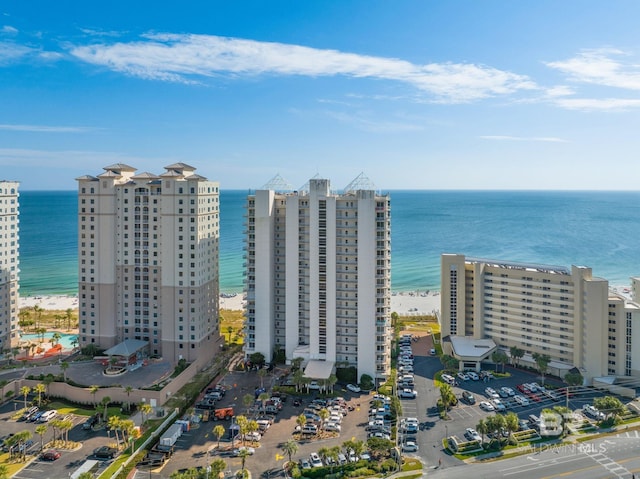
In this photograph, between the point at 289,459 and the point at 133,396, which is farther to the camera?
the point at 133,396

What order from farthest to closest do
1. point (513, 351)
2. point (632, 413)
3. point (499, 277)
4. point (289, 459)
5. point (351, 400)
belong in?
point (499, 277)
point (513, 351)
point (351, 400)
point (632, 413)
point (289, 459)

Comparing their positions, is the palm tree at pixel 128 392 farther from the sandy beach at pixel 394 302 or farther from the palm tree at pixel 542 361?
the sandy beach at pixel 394 302

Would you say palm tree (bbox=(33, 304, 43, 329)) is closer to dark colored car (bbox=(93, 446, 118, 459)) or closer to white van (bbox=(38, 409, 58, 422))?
white van (bbox=(38, 409, 58, 422))

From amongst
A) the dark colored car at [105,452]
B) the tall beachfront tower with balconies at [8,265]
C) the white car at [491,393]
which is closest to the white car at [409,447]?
the white car at [491,393]

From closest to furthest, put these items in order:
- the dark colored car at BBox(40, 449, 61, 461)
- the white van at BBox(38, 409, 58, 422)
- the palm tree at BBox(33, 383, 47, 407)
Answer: the dark colored car at BBox(40, 449, 61, 461)
the white van at BBox(38, 409, 58, 422)
the palm tree at BBox(33, 383, 47, 407)

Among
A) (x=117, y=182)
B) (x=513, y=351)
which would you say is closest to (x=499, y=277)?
(x=513, y=351)

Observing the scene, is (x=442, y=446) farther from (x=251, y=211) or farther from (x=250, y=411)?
(x=251, y=211)

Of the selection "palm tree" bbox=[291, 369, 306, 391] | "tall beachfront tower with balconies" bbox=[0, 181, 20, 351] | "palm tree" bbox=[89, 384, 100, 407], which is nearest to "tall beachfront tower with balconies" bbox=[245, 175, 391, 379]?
"palm tree" bbox=[291, 369, 306, 391]
